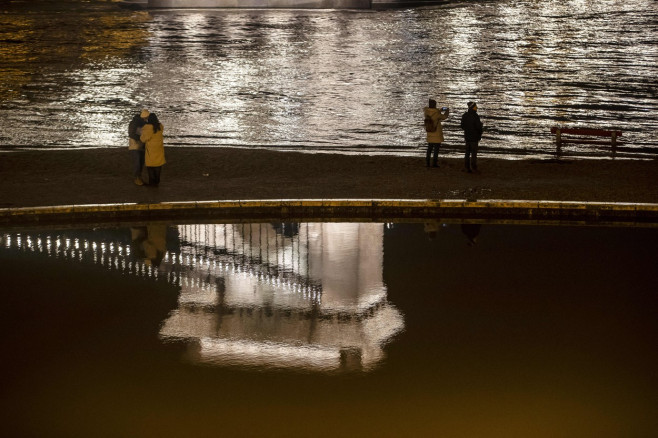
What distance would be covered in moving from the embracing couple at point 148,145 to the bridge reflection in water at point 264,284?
5.86 ft

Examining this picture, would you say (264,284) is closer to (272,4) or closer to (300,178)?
(300,178)

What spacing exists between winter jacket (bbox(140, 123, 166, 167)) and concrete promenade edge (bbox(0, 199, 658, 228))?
132 cm

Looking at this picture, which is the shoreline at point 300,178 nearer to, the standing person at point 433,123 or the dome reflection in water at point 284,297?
the standing person at point 433,123

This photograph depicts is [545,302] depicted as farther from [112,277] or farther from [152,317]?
[112,277]

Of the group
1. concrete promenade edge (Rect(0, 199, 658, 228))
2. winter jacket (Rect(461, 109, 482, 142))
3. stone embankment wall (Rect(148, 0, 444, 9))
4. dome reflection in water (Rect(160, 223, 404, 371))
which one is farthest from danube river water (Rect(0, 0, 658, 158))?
dome reflection in water (Rect(160, 223, 404, 371))

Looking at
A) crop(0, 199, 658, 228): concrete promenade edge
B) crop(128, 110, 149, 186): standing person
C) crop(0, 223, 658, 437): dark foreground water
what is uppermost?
crop(128, 110, 149, 186): standing person

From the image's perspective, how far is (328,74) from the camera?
31703 millimetres

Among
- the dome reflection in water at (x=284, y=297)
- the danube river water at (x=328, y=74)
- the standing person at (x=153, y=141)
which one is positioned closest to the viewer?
the dome reflection in water at (x=284, y=297)

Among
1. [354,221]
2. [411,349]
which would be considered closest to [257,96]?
[354,221]

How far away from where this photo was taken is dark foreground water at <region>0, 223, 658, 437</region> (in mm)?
6305

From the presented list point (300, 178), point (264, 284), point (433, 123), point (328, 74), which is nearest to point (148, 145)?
point (300, 178)

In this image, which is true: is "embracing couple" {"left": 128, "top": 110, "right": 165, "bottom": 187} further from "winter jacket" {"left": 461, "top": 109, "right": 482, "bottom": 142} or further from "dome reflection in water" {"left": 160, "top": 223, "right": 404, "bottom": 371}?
"winter jacket" {"left": 461, "top": 109, "right": 482, "bottom": 142}

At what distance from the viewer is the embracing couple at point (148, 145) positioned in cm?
1284

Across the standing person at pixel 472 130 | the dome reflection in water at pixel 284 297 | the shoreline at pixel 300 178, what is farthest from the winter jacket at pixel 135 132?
the standing person at pixel 472 130
